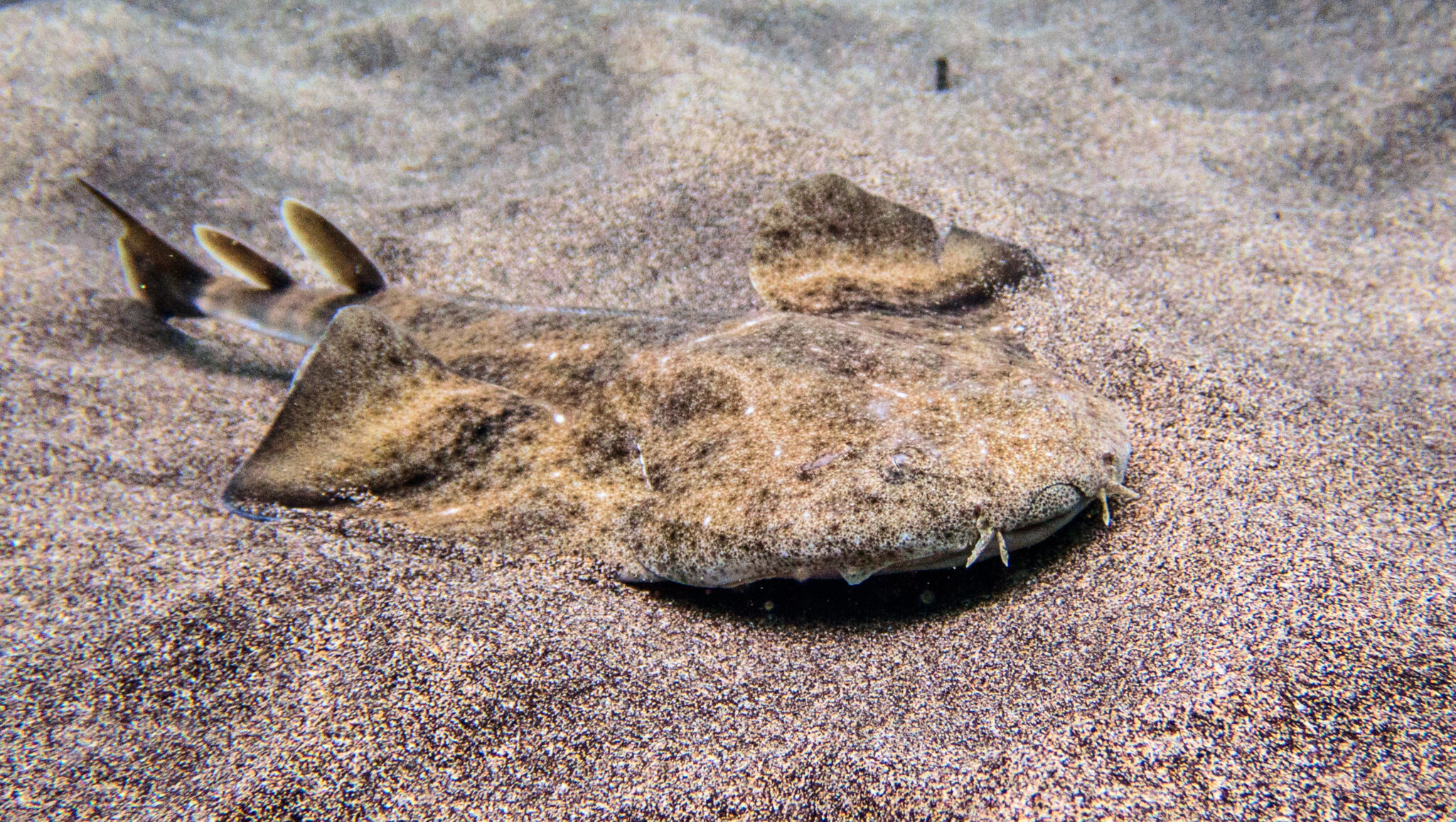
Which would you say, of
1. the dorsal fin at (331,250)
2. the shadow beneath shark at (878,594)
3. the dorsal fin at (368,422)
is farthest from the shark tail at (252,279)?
the shadow beneath shark at (878,594)

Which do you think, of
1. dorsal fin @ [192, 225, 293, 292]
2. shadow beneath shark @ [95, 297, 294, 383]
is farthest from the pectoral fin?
shadow beneath shark @ [95, 297, 294, 383]

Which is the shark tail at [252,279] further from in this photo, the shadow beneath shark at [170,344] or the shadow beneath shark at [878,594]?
the shadow beneath shark at [878,594]

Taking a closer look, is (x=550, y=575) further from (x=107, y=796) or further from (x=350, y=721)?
(x=107, y=796)

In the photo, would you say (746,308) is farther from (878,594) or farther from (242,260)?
(242,260)

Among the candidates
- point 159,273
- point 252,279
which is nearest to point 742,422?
point 252,279

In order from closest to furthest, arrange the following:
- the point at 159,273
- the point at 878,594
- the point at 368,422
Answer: the point at 878,594 < the point at 368,422 < the point at 159,273

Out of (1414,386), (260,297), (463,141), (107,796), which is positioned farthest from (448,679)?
(463,141)
